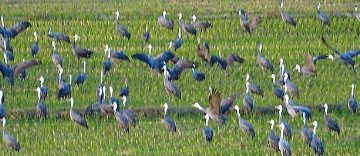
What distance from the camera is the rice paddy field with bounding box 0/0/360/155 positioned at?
13.3 metres

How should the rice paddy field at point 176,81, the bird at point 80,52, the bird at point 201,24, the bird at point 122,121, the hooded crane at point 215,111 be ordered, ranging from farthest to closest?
the bird at point 201,24 → the bird at point 80,52 → the hooded crane at point 215,111 → the bird at point 122,121 → the rice paddy field at point 176,81

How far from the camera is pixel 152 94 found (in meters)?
16.9

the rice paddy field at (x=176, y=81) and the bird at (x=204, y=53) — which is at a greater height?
the bird at (x=204, y=53)

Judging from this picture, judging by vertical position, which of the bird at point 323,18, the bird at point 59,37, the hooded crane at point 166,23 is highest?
the bird at point 323,18

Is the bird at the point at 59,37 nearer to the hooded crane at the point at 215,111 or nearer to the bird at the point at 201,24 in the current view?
the bird at the point at 201,24

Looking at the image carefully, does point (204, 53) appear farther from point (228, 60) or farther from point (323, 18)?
point (323, 18)

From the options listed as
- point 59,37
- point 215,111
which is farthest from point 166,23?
point 215,111

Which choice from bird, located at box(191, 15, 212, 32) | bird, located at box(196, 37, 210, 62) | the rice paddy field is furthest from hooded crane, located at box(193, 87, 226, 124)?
bird, located at box(191, 15, 212, 32)

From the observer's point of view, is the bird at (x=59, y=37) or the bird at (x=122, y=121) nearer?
the bird at (x=122, y=121)

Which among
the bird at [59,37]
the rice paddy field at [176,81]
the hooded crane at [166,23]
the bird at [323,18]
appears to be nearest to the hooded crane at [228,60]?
the rice paddy field at [176,81]

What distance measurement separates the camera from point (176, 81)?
1798 centimetres

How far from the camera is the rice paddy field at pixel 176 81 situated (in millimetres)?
13336

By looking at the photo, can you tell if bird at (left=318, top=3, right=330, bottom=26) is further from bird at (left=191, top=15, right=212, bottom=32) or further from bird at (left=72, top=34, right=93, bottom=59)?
bird at (left=72, top=34, right=93, bottom=59)

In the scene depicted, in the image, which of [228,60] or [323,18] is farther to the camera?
[323,18]
